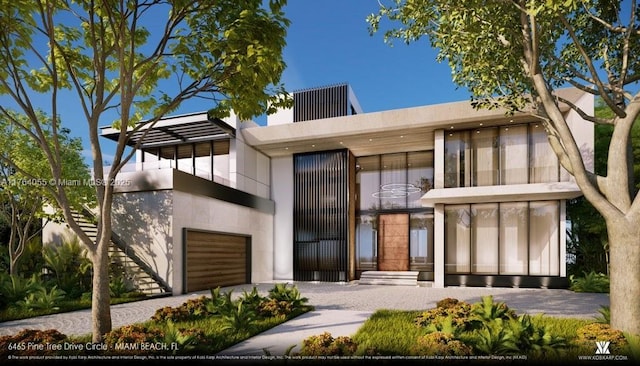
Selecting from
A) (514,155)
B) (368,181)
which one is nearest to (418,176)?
(368,181)

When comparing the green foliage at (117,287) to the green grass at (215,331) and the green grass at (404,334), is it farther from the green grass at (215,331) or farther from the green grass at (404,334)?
the green grass at (404,334)

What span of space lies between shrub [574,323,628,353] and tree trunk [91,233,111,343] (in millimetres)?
7408

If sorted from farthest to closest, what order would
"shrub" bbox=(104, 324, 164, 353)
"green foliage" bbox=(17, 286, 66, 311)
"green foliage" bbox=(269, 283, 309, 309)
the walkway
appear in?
"green foliage" bbox=(269, 283, 309, 309), "green foliage" bbox=(17, 286, 66, 311), the walkway, "shrub" bbox=(104, 324, 164, 353)

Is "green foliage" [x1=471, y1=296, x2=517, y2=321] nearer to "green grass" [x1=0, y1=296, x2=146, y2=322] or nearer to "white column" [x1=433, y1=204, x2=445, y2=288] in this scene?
"white column" [x1=433, y1=204, x2=445, y2=288]

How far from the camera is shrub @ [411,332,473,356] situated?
5406mm

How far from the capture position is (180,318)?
7840mm

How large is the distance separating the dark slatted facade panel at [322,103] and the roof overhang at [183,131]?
3859mm

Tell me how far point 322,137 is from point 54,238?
10.9 meters

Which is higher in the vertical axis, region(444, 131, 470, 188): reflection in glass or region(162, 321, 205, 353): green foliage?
region(444, 131, 470, 188): reflection in glass

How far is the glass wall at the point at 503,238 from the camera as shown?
14.4 m

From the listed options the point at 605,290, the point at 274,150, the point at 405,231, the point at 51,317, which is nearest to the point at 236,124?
the point at 274,150

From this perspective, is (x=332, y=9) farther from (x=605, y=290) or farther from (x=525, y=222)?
(x=605, y=290)

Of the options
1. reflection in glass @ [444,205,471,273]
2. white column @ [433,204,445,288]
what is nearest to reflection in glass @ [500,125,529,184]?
reflection in glass @ [444,205,471,273]

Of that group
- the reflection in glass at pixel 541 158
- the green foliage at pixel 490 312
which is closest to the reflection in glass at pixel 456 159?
the reflection in glass at pixel 541 158
